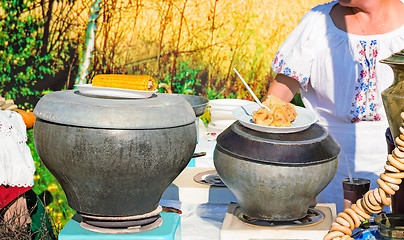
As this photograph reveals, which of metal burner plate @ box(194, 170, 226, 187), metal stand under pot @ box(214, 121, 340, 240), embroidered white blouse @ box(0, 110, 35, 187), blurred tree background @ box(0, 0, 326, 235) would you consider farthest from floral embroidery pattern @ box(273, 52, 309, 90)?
blurred tree background @ box(0, 0, 326, 235)

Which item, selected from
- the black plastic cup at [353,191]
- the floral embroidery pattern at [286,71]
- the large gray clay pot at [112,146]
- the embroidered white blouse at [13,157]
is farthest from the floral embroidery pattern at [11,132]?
the black plastic cup at [353,191]

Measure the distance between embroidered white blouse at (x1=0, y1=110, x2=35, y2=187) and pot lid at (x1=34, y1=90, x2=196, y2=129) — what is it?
195 centimetres

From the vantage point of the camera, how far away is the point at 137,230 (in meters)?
1.74

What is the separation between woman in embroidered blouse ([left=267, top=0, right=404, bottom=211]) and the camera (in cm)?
251

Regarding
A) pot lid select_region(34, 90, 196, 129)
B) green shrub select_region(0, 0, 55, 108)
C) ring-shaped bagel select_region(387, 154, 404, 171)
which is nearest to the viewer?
ring-shaped bagel select_region(387, 154, 404, 171)

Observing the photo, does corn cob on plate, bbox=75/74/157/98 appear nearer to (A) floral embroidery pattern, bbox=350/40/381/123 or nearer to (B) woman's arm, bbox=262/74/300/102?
(B) woman's arm, bbox=262/74/300/102

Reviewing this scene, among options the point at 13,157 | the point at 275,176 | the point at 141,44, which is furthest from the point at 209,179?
the point at 141,44

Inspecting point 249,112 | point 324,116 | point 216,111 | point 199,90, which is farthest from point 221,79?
point 249,112

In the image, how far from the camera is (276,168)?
5.33 ft

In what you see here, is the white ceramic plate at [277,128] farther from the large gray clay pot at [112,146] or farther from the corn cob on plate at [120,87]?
the corn cob on plate at [120,87]

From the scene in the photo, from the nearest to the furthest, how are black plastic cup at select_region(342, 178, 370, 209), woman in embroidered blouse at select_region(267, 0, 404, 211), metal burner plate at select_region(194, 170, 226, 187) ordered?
black plastic cup at select_region(342, 178, 370, 209) < metal burner plate at select_region(194, 170, 226, 187) < woman in embroidered blouse at select_region(267, 0, 404, 211)

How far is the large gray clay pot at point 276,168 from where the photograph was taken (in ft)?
5.35

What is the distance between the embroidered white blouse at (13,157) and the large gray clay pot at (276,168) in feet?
7.02

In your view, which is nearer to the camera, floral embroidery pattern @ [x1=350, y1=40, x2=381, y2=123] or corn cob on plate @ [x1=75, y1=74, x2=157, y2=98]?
corn cob on plate @ [x1=75, y1=74, x2=157, y2=98]
